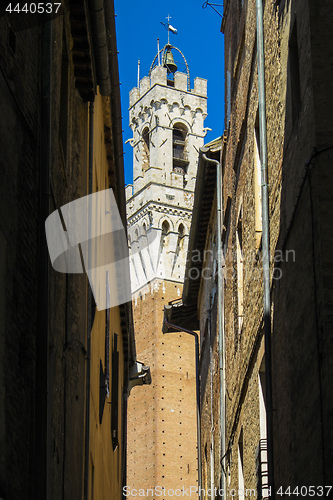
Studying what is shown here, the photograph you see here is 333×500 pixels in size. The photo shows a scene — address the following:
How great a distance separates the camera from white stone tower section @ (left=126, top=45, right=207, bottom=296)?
1896 inches

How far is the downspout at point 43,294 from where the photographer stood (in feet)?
17.4

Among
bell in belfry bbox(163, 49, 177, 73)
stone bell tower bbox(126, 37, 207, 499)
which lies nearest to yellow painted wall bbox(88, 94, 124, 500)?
stone bell tower bbox(126, 37, 207, 499)

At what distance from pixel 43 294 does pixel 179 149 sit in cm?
4697

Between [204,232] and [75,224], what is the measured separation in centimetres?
1000

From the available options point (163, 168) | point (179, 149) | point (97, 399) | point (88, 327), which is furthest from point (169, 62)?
point (88, 327)

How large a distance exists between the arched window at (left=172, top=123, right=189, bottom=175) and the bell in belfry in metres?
4.64

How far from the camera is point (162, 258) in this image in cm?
4791

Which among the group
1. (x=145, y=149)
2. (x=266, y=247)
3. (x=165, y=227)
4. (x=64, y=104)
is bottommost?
(x=266, y=247)

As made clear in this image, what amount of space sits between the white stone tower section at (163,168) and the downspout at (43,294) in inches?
1624

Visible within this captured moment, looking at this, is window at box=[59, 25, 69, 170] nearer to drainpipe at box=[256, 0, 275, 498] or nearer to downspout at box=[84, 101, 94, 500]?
downspout at box=[84, 101, 94, 500]

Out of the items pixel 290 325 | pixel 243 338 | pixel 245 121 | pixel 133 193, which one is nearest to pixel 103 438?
pixel 243 338

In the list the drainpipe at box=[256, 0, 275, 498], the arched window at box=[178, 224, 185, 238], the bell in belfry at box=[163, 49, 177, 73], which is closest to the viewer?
the drainpipe at box=[256, 0, 275, 498]

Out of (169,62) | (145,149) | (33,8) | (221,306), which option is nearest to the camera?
(33,8)

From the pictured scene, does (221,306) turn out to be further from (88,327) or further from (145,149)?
(145,149)
